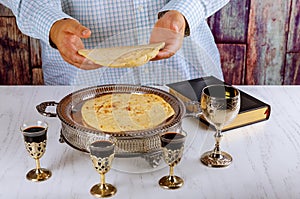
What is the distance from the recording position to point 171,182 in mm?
1241

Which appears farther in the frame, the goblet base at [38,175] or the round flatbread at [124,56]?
the round flatbread at [124,56]

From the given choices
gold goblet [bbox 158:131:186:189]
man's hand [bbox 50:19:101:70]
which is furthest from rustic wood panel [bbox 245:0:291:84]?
gold goblet [bbox 158:131:186:189]

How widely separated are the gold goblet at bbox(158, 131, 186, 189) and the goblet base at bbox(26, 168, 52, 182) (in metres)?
0.29

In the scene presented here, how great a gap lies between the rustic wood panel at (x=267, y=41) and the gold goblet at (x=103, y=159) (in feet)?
5.52

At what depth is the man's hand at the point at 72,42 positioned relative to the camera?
1.72 meters

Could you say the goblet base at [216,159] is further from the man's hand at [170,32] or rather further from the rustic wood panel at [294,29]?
the rustic wood panel at [294,29]

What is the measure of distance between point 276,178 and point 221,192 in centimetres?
17

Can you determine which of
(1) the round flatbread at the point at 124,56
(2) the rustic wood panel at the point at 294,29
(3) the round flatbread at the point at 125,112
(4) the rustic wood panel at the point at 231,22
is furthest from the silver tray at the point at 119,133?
(2) the rustic wood panel at the point at 294,29

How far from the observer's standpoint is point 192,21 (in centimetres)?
199

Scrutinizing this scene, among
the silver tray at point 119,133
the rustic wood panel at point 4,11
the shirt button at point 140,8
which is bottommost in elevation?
the silver tray at point 119,133

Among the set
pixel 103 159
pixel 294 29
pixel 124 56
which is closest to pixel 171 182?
pixel 103 159

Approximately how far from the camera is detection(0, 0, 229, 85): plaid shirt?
2.00 meters

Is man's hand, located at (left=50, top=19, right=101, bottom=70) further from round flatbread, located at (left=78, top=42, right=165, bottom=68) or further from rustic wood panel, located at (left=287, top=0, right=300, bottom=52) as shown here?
rustic wood panel, located at (left=287, top=0, right=300, bottom=52)

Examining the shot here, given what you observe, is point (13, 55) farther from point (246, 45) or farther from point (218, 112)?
point (218, 112)
